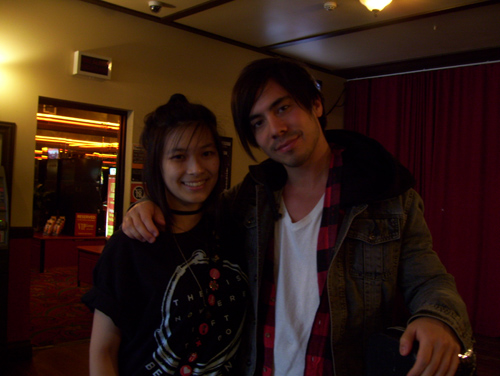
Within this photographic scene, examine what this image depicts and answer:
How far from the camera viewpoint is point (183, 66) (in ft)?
15.1

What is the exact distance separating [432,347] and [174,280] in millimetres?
623

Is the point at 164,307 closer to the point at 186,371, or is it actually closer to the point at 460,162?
the point at 186,371

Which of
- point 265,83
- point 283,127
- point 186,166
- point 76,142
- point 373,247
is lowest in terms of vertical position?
point 373,247

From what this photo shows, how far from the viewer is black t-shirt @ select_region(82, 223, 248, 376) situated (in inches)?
44.1

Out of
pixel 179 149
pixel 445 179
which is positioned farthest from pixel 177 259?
pixel 445 179

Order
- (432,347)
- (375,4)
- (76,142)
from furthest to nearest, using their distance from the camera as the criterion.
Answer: (76,142), (375,4), (432,347)

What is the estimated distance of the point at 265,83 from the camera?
1.34 meters

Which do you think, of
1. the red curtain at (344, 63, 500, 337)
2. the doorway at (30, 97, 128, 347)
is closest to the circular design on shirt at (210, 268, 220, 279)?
the doorway at (30, 97, 128, 347)

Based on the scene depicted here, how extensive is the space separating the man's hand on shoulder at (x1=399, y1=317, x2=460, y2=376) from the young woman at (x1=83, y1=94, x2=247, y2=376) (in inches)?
20.1

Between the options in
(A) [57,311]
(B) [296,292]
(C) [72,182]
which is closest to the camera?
(B) [296,292]

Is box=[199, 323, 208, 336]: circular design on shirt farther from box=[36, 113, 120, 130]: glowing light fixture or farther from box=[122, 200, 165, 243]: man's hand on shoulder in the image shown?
box=[36, 113, 120, 130]: glowing light fixture

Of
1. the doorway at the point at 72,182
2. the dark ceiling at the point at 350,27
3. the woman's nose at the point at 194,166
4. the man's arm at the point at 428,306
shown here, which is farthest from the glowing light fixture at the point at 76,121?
the man's arm at the point at 428,306

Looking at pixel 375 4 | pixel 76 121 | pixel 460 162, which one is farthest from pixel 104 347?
pixel 76 121

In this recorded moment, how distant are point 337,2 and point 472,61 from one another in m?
2.31
